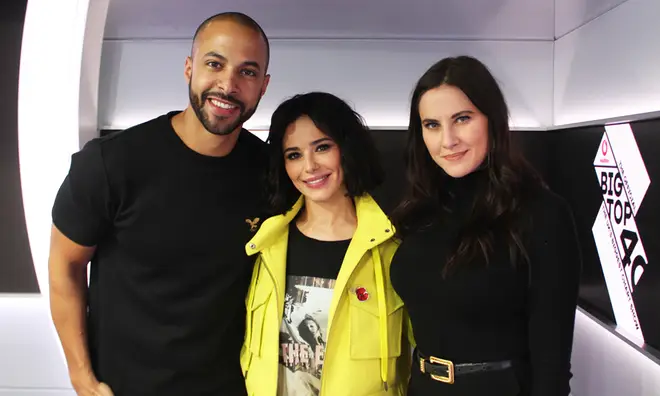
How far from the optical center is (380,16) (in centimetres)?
261

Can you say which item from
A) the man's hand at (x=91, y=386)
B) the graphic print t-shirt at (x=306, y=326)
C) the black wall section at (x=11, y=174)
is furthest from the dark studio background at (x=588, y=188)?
the black wall section at (x=11, y=174)

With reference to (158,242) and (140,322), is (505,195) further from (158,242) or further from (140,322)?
(140,322)

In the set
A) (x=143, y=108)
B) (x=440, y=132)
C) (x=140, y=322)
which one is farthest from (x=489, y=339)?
(x=143, y=108)

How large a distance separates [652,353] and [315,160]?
56.4 inches

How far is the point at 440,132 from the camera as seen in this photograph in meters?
1.30

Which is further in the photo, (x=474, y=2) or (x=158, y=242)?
(x=474, y=2)

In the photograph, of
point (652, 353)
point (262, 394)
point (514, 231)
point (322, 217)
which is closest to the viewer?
point (514, 231)

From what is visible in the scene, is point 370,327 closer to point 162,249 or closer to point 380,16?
point 162,249

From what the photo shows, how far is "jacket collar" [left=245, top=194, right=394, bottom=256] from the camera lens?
1452 millimetres

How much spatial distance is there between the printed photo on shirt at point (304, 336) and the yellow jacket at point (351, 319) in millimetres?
36

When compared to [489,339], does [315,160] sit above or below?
above

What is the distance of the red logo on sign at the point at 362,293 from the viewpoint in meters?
1.44

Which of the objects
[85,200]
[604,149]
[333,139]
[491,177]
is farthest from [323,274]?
[604,149]

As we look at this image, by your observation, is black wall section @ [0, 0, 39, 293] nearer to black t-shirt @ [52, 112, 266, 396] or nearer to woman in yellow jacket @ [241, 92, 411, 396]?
black t-shirt @ [52, 112, 266, 396]
